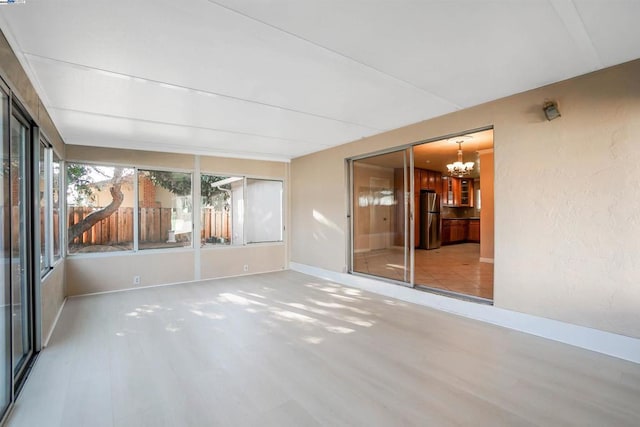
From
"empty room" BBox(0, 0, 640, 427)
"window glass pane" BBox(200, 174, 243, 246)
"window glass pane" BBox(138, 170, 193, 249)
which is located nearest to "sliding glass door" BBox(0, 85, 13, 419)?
"empty room" BBox(0, 0, 640, 427)

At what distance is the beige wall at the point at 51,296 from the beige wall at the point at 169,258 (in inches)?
18.2

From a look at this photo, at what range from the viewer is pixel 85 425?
1804mm

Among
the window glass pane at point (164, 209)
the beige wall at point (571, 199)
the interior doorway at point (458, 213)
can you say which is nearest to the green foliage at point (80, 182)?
the window glass pane at point (164, 209)

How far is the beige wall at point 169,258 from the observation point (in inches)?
185

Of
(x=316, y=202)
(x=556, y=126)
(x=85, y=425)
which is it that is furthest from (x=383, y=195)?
(x=85, y=425)

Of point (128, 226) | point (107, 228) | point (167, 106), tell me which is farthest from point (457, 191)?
point (107, 228)

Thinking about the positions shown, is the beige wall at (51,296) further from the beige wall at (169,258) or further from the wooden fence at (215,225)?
the wooden fence at (215,225)

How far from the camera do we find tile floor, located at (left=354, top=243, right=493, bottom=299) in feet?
14.5

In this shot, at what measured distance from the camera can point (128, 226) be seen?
5066 millimetres

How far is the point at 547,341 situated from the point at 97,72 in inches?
190

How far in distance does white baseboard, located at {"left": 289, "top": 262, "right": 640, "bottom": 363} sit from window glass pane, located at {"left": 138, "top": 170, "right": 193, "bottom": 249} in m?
3.54

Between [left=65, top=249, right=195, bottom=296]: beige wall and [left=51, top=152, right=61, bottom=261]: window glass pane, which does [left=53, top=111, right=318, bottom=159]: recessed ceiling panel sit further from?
[left=65, top=249, right=195, bottom=296]: beige wall

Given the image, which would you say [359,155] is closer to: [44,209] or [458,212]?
[44,209]

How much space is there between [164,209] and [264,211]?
2012 millimetres
